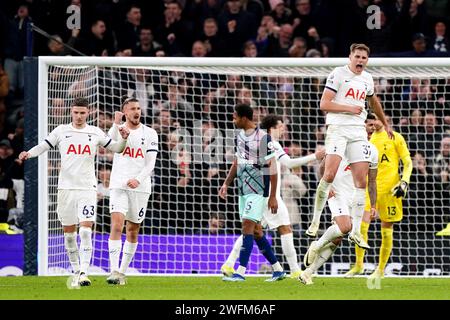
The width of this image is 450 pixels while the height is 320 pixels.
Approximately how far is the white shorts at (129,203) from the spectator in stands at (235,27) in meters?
6.37

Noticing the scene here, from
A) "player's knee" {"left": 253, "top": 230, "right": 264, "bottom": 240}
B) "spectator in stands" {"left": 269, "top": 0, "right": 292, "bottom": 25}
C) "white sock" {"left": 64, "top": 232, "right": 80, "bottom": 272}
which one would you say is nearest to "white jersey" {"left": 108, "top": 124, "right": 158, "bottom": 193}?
"white sock" {"left": 64, "top": 232, "right": 80, "bottom": 272}

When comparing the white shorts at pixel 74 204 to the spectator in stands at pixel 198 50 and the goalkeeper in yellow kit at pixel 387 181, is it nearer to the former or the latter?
the goalkeeper in yellow kit at pixel 387 181

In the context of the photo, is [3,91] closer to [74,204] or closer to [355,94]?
[74,204]

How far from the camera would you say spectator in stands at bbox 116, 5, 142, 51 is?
1858 cm

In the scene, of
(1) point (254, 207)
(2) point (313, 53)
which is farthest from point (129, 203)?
(2) point (313, 53)

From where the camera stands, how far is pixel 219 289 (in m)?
11.5

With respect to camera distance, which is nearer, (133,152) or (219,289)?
(219,289)

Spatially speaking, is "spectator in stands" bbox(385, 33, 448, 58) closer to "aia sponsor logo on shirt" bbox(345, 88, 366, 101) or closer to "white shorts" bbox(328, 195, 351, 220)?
"white shorts" bbox(328, 195, 351, 220)

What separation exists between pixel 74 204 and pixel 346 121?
3084 millimetres

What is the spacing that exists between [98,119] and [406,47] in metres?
5.98

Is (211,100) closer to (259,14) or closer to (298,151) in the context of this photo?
(298,151)

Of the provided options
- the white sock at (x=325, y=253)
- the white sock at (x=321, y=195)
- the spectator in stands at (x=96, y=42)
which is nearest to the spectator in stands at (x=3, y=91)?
the spectator in stands at (x=96, y=42)

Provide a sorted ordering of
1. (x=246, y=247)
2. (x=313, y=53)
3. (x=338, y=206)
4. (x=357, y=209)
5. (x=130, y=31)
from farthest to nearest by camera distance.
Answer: (x=130, y=31) < (x=313, y=53) < (x=246, y=247) < (x=338, y=206) < (x=357, y=209)

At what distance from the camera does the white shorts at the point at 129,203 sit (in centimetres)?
1229
